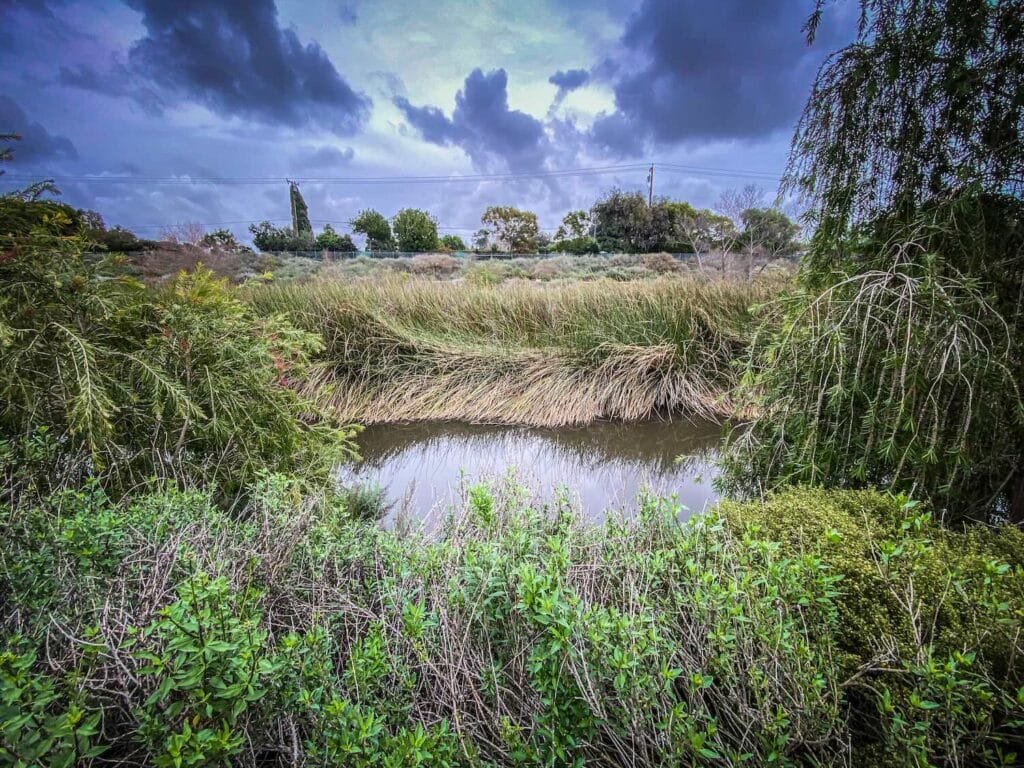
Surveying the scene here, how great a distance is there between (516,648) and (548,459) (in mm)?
3062

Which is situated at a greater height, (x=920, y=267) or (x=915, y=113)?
(x=915, y=113)

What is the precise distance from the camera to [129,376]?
7.70ft

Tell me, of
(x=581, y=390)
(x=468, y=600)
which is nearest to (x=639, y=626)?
(x=468, y=600)

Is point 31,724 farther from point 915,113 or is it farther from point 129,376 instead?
point 915,113

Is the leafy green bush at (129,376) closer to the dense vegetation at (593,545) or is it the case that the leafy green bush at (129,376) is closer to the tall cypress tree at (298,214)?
the dense vegetation at (593,545)

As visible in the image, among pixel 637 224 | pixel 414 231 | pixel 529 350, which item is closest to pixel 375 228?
pixel 414 231

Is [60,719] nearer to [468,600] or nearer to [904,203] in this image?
[468,600]

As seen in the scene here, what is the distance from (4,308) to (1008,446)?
4.63 meters

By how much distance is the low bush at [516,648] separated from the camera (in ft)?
3.33

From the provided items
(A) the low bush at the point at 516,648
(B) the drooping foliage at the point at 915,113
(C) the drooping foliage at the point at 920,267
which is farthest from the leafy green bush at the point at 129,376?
(B) the drooping foliage at the point at 915,113

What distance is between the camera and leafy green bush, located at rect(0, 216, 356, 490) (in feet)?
6.84

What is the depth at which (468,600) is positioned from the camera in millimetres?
1504

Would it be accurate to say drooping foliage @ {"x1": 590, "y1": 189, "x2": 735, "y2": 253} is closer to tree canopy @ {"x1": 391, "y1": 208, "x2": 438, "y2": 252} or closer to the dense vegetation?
tree canopy @ {"x1": 391, "y1": 208, "x2": 438, "y2": 252}

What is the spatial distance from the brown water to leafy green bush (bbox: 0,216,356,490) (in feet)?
3.30
